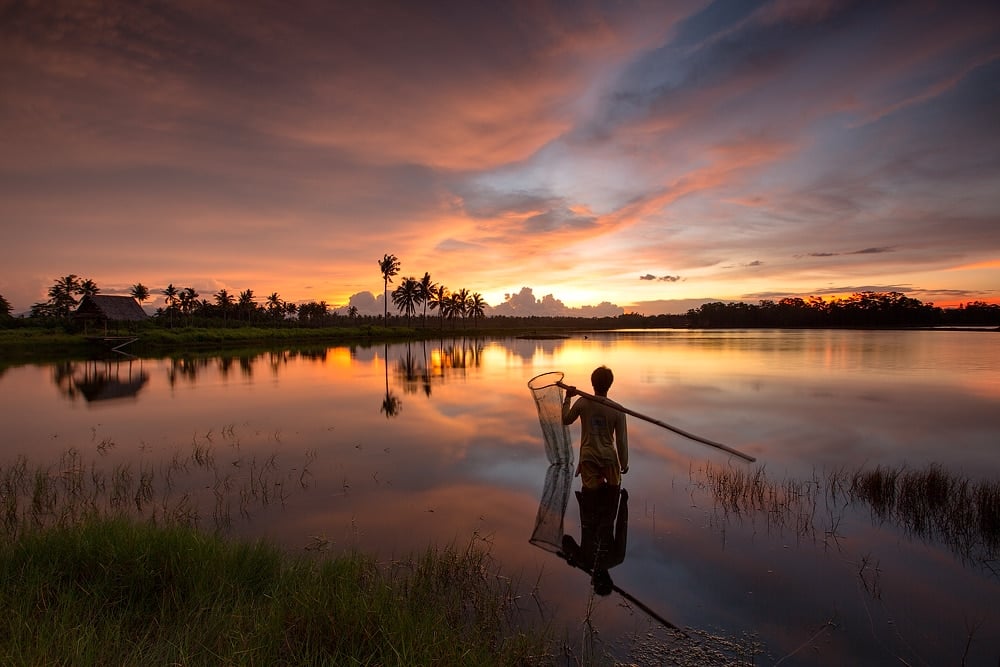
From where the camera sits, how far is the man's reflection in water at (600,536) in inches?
221

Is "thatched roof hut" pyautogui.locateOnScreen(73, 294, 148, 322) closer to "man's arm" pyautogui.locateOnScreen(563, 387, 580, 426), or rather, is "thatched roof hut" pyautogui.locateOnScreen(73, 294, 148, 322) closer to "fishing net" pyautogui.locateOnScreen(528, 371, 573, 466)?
"fishing net" pyautogui.locateOnScreen(528, 371, 573, 466)

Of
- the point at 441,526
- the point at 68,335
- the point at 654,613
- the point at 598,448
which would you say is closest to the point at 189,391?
the point at 441,526

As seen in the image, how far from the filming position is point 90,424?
1450 cm

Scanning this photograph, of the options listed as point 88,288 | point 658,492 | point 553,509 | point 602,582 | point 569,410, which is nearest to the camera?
point 602,582

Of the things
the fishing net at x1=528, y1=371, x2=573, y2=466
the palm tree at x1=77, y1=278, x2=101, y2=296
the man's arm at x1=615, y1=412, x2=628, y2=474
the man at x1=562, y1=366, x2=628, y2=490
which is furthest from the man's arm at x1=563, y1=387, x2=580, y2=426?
the palm tree at x1=77, y1=278, x2=101, y2=296

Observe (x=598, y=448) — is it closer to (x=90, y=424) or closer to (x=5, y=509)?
(x=5, y=509)

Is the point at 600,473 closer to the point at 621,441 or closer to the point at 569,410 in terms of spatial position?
the point at 621,441

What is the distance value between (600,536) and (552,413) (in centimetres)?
224

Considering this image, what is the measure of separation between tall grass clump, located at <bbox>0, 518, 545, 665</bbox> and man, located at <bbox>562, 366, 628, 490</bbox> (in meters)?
2.34

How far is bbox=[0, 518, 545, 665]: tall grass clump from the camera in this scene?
329 cm

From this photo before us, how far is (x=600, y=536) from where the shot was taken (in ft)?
21.3

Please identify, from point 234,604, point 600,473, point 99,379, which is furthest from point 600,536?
point 99,379

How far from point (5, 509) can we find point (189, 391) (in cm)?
1535

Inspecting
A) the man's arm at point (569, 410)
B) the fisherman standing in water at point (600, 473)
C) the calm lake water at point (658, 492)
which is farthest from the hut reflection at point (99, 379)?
the fisherman standing in water at point (600, 473)
